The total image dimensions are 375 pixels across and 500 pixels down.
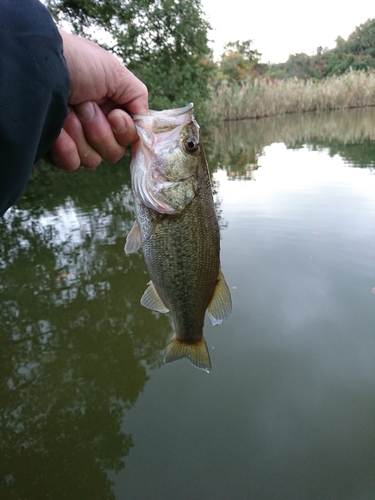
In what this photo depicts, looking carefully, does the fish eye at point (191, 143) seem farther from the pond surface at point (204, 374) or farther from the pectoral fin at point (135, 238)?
the pond surface at point (204, 374)

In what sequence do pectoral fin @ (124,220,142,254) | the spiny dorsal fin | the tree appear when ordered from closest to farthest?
pectoral fin @ (124,220,142,254)
the spiny dorsal fin
the tree

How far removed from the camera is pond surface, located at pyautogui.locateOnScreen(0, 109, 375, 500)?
8.21ft

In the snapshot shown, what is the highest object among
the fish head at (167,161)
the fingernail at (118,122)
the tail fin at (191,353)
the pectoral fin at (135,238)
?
the fingernail at (118,122)

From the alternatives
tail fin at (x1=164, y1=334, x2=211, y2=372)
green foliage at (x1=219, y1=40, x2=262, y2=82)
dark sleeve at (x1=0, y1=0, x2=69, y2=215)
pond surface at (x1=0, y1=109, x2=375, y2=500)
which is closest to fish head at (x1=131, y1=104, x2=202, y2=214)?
dark sleeve at (x1=0, y1=0, x2=69, y2=215)

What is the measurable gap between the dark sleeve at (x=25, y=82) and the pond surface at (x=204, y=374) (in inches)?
80.6

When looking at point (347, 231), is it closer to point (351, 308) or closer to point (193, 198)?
point (351, 308)

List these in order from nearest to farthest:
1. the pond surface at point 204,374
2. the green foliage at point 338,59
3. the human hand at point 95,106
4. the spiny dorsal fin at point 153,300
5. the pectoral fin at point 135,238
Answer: the human hand at point 95,106
the pectoral fin at point 135,238
the spiny dorsal fin at point 153,300
the pond surface at point 204,374
the green foliage at point 338,59

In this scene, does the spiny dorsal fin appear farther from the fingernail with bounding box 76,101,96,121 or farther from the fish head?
the fingernail with bounding box 76,101,96,121

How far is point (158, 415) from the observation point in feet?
9.57

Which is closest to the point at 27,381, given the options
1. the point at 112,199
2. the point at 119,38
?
the point at 112,199

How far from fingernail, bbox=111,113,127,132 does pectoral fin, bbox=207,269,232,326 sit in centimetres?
82

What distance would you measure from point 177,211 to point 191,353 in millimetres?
745

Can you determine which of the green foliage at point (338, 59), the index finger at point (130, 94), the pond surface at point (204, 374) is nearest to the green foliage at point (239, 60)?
the green foliage at point (338, 59)

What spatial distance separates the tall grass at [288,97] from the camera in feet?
79.1
